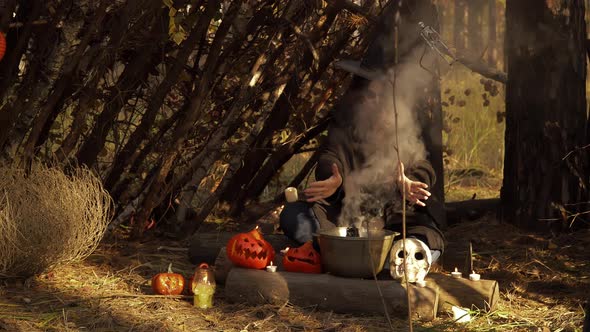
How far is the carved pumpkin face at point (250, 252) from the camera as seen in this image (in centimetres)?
465

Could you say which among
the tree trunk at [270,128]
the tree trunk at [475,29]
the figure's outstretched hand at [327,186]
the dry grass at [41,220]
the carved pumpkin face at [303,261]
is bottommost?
the carved pumpkin face at [303,261]

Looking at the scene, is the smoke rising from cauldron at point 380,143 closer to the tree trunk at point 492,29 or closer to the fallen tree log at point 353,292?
the fallen tree log at point 353,292

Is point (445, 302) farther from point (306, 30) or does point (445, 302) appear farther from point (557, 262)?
point (306, 30)

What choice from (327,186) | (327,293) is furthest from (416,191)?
(327,293)

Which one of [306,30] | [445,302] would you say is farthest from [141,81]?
[445,302]

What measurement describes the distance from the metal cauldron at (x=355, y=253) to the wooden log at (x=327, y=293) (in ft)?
0.16

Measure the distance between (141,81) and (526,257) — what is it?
269cm

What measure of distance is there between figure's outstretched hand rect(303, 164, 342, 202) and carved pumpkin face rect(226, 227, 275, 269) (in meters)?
0.50

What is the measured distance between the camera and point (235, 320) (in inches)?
169

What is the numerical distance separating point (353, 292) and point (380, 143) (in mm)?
990

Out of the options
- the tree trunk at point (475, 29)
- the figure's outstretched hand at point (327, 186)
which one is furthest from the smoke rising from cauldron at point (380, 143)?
the tree trunk at point (475, 29)

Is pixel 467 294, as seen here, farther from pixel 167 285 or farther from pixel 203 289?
pixel 167 285

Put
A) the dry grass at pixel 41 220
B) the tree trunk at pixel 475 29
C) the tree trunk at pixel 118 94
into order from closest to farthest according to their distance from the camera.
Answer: the dry grass at pixel 41 220
the tree trunk at pixel 118 94
the tree trunk at pixel 475 29

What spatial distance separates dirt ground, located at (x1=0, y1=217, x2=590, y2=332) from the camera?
4.20 metres
